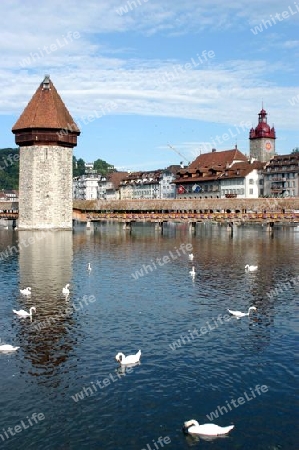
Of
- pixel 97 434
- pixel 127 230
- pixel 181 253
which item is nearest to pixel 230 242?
pixel 181 253

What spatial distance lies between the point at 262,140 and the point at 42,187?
196 feet

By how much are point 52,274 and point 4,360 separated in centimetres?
1483

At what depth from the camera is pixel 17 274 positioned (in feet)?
97.7

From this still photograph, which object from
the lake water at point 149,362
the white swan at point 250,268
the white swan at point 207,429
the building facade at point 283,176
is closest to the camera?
the white swan at point 207,429

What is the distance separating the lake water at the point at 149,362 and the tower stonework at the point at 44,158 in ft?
115

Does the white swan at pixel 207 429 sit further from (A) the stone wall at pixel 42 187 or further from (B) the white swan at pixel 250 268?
(A) the stone wall at pixel 42 187

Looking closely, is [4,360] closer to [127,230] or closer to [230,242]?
[230,242]

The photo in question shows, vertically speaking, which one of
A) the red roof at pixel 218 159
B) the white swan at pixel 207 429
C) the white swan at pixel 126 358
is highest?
the red roof at pixel 218 159

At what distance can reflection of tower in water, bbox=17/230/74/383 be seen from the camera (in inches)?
597

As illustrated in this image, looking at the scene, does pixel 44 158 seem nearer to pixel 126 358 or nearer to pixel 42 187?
pixel 42 187

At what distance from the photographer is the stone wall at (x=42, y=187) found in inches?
2509

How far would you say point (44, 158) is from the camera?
209 feet

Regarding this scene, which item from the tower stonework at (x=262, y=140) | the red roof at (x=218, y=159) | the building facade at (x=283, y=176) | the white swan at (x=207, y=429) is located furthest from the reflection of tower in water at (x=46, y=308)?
the tower stonework at (x=262, y=140)

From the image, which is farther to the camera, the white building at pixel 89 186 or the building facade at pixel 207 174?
the white building at pixel 89 186
